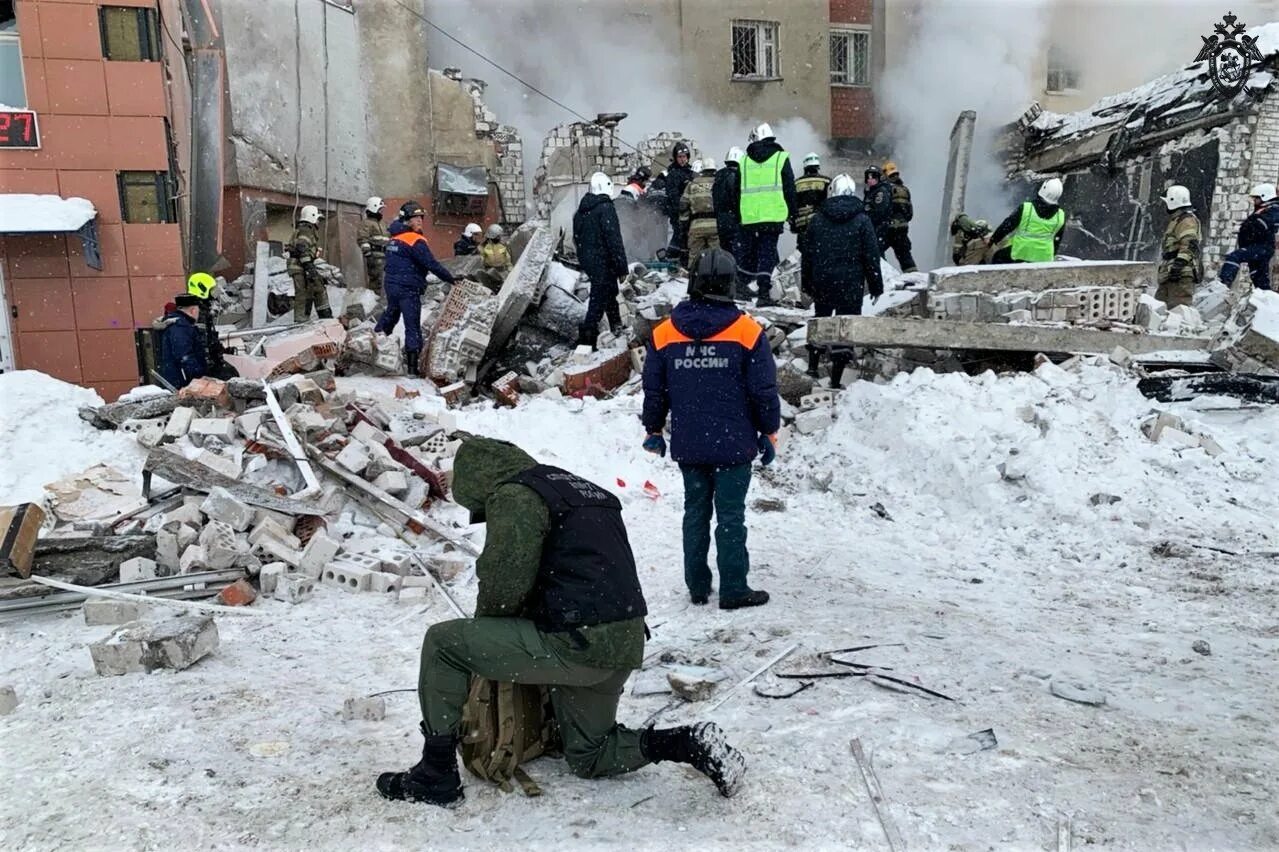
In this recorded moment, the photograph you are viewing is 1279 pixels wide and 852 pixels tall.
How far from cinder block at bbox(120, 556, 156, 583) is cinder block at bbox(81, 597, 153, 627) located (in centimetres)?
25

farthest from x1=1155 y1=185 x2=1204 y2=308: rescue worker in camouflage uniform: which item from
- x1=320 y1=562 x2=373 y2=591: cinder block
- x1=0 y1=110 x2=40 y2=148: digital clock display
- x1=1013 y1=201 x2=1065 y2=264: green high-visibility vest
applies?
x1=0 y1=110 x2=40 y2=148: digital clock display

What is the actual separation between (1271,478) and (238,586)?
652 cm

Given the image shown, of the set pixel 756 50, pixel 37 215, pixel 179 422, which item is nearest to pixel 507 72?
pixel 756 50

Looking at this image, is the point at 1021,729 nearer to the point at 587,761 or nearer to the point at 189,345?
the point at 587,761

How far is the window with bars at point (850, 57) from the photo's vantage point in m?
21.7

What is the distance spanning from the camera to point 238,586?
509 centimetres

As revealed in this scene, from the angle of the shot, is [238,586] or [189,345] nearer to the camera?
[238,586]

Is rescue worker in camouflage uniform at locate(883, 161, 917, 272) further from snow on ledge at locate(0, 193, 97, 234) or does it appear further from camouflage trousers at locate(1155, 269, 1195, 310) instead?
snow on ledge at locate(0, 193, 97, 234)

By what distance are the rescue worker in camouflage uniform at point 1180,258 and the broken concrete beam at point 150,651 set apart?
1069 centimetres

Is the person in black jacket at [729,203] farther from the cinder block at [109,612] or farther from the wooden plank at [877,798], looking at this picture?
the wooden plank at [877,798]

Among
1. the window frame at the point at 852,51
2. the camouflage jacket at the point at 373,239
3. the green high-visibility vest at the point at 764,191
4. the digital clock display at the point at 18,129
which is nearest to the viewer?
the green high-visibility vest at the point at 764,191

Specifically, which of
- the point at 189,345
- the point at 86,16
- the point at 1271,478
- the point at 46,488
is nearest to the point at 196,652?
the point at 46,488

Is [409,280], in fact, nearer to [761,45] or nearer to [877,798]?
[877,798]

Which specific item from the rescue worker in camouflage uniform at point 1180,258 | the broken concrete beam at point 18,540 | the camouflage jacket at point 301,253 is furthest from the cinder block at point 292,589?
the rescue worker in camouflage uniform at point 1180,258
